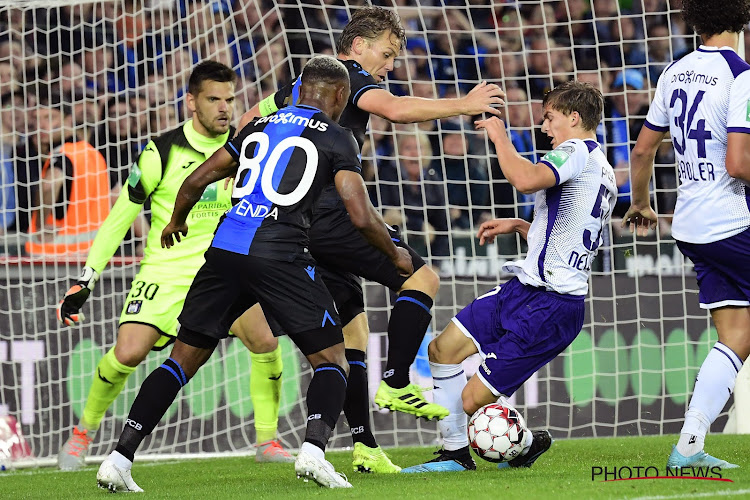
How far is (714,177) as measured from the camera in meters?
4.29

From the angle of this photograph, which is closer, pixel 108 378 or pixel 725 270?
pixel 725 270

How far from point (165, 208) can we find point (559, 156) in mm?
2404

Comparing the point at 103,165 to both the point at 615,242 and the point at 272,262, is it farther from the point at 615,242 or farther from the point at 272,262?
the point at 272,262

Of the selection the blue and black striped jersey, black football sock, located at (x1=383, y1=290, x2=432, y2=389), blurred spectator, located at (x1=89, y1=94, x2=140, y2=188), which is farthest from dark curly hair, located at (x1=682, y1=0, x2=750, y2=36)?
blurred spectator, located at (x1=89, y1=94, x2=140, y2=188)

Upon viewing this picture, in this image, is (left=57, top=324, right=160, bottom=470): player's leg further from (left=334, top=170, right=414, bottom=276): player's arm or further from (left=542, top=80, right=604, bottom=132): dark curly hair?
(left=542, top=80, right=604, bottom=132): dark curly hair

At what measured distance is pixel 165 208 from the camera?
5887 millimetres

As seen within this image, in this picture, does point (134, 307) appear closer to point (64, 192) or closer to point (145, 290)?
point (145, 290)

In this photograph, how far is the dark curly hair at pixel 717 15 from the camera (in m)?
4.26

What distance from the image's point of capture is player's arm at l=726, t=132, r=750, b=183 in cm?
411

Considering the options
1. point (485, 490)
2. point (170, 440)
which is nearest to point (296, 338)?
point (485, 490)

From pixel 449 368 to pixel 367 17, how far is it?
1.65 metres

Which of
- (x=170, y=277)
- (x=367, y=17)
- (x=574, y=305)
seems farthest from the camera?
(x=170, y=277)

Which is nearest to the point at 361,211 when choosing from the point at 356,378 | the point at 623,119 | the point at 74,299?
the point at 356,378

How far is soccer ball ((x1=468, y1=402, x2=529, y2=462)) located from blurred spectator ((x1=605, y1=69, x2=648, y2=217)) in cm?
365
